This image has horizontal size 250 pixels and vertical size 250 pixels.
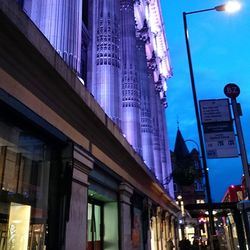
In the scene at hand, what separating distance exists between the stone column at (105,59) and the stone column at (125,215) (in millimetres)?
5966

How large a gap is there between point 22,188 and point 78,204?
6.86 feet

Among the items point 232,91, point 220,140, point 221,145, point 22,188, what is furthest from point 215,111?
point 22,188

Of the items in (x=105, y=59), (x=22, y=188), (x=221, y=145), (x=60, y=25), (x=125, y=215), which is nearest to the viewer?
(x=22, y=188)

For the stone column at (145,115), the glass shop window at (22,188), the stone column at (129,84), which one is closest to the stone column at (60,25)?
the glass shop window at (22,188)

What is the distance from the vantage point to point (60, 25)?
42.8 ft

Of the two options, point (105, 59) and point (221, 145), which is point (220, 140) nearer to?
point (221, 145)

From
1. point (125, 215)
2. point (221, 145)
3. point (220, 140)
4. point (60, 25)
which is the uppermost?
point (60, 25)

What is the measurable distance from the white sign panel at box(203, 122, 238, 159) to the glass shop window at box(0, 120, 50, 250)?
542 centimetres

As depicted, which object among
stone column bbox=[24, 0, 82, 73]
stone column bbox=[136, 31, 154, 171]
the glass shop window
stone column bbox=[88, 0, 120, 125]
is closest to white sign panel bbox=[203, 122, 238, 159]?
stone column bbox=[24, 0, 82, 73]

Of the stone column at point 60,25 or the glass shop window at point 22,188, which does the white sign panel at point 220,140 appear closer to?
the stone column at point 60,25

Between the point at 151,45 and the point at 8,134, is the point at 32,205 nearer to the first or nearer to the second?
the point at 8,134

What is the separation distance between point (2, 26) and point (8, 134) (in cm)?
185

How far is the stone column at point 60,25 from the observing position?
12773 mm

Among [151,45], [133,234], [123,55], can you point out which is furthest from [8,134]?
[151,45]
